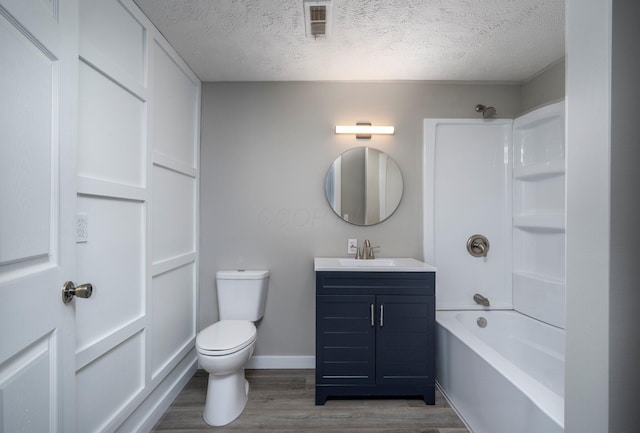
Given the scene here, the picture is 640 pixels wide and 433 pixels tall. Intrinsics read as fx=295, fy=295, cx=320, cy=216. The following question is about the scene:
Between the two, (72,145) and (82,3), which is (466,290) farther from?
(82,3)

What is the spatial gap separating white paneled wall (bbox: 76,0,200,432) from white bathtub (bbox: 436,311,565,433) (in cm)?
183

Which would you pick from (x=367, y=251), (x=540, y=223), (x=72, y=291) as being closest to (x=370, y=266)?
(x=367, y=251)

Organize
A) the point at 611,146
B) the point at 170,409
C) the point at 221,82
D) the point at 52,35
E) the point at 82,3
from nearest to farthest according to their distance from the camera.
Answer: the point at 611,146
the point at 52,35
the point at 82,3
the point at 170,409
the point at 221,82

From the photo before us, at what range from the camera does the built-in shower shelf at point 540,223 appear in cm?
203

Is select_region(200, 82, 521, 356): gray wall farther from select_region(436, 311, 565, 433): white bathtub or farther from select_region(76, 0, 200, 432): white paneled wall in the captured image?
select_region(436, 311, 565, 433): white bathtub

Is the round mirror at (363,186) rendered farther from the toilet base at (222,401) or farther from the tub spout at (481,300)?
the toilet base at (222,401)

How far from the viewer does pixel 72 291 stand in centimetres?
103

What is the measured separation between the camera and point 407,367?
1.93 m

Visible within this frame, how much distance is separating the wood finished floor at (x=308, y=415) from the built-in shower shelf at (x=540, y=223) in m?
1.41

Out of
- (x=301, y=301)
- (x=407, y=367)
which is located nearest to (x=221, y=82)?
(x=301, y=301)

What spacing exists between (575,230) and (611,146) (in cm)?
19

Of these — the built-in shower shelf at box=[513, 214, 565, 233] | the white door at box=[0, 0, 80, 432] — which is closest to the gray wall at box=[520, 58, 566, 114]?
the built-in shower shelf at box=[513, 214, 565, 233]

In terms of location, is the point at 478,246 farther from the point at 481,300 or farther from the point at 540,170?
the point at 540,170

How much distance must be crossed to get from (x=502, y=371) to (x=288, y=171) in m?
1.89
